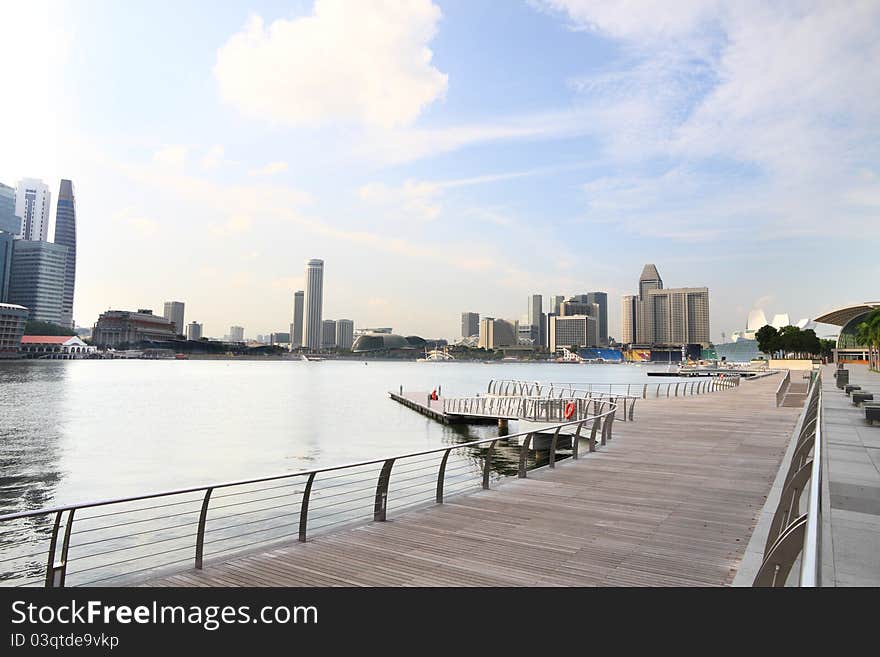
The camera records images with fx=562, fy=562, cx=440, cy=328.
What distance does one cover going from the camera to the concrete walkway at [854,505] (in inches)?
173

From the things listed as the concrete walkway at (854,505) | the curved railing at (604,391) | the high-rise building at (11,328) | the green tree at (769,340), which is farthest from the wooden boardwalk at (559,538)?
the high-rise building at (11,328)

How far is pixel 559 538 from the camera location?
7.19 meters

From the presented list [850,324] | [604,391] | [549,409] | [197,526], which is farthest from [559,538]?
A: [850,324]

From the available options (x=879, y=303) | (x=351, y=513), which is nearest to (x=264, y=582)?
(x=351, y=513)

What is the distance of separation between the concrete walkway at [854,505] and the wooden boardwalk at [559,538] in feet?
3.64

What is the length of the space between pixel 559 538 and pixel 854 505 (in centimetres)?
360

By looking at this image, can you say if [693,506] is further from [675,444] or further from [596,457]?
[675,444]

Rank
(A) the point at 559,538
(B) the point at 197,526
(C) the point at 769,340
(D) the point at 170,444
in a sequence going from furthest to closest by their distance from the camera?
(C) the point at 769,340 < (D) the point at 170,444 < (B) the point at 197,526 < (A) the point at 559,538

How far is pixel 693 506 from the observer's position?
889cm

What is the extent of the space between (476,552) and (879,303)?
139 m

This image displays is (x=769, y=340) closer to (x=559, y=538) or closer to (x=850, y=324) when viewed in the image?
(x=850, y=324)

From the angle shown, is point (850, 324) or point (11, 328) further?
point (11, 328)

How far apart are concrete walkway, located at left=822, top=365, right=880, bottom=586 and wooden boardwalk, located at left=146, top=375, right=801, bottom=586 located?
1110mm

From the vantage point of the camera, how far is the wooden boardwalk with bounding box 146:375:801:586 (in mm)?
5848
